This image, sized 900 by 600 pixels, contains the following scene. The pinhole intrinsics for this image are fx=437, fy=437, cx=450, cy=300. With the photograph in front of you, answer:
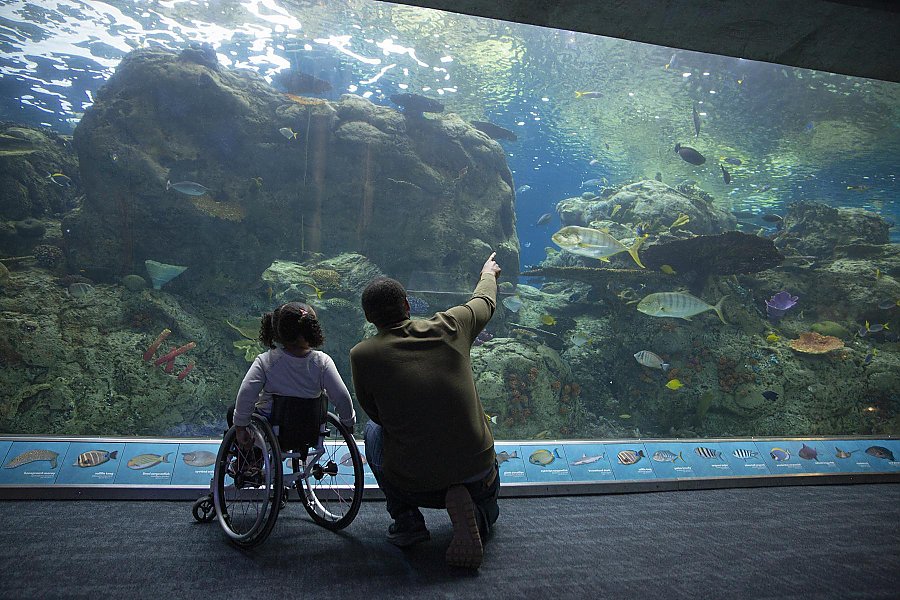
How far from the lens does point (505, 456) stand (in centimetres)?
353

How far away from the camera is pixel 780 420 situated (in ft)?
26.5

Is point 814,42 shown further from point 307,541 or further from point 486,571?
point 307,541

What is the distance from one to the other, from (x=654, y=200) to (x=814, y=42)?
844 centimetres

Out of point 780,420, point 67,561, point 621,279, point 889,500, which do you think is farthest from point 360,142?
point 780,420

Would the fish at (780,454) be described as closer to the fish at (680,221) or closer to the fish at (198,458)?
the fish at (198,458)

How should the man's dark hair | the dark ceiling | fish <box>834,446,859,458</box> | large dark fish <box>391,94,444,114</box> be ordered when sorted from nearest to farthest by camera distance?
the man's dark hair
the dark ceiling
fish <box>834,446,859,458</box>
large dark fish <box>391,94,444,114</box>

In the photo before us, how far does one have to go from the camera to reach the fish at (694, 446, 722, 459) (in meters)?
3.96

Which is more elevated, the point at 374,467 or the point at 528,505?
the point at 374,467

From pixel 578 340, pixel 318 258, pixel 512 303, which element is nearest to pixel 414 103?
pixel 318 258

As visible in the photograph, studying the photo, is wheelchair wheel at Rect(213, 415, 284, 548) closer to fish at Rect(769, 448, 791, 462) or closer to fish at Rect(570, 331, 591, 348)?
fish at Rect(769, 448, 791, 462)

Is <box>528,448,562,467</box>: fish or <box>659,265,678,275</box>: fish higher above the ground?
<box>659,265,678,275</box>: fish

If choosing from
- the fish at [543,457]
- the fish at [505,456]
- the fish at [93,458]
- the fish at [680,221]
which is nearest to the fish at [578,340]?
the fish at [680,221]

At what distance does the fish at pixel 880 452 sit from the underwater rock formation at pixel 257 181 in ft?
19.6

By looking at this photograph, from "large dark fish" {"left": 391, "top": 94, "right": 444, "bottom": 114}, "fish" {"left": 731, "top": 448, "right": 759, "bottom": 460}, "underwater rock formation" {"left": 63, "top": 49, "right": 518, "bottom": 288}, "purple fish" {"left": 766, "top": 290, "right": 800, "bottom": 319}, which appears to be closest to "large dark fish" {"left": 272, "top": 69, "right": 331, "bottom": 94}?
"underwater rock formation" {"left": 63, "top": 49, "right": 518, "bottom": 288}
